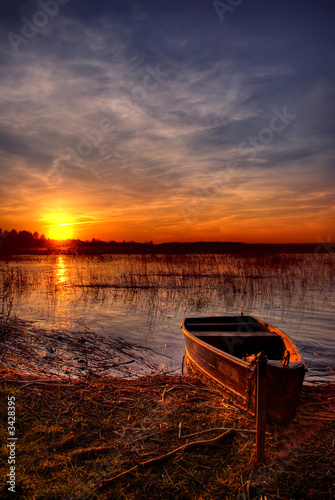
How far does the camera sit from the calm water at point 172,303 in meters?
8.74

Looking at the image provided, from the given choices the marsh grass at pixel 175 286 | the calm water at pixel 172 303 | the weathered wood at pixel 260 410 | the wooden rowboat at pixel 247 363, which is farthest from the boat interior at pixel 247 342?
the marsh grass at pixel 175 286

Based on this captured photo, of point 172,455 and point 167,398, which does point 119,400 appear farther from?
point 172,455

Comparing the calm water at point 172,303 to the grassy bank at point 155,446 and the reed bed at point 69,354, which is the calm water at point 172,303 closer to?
the reed bed at point 69,354

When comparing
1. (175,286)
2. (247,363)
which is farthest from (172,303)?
(247,363)

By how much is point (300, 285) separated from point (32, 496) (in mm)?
17108

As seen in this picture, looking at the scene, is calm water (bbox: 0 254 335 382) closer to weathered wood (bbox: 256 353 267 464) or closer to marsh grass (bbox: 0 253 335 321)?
marsh grass (bbox: 0 253 335 321)

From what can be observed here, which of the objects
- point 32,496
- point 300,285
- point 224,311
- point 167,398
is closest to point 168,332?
point 224,311

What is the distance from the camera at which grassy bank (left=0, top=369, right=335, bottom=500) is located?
318cm

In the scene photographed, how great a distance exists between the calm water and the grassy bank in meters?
2.12

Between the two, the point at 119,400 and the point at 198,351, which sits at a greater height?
the point at 198,351

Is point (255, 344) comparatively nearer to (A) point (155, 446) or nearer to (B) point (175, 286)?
(A) point (155, 446)

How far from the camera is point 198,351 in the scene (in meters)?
5.82

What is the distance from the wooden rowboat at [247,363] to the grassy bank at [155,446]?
29 centimetres

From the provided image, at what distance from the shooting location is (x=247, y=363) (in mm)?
4223
